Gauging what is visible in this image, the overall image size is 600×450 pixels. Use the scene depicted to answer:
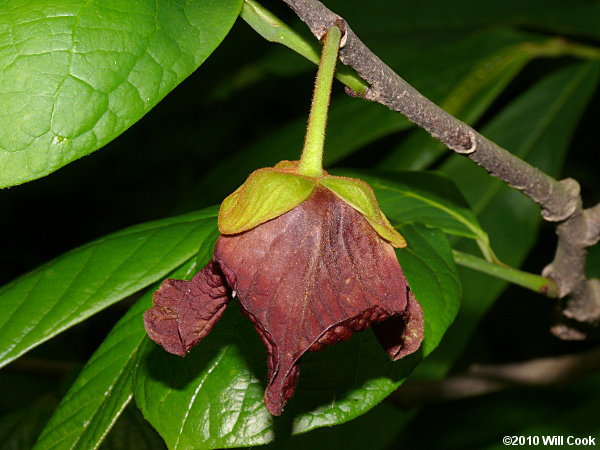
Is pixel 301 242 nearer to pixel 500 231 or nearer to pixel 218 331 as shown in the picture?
pixel 218 331

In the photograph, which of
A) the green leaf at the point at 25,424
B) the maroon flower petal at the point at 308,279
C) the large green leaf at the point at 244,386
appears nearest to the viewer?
the maroon flower petal at the point at 308,279

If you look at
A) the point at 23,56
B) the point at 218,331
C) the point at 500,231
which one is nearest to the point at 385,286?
the point at 218,331

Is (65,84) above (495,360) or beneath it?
above

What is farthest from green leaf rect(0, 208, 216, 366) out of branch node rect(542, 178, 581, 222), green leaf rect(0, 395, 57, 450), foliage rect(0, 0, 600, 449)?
green leaf rect(0, 395, 57, 450)

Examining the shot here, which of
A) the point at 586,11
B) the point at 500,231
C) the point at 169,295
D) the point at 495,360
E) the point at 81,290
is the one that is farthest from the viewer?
the point at 495,360

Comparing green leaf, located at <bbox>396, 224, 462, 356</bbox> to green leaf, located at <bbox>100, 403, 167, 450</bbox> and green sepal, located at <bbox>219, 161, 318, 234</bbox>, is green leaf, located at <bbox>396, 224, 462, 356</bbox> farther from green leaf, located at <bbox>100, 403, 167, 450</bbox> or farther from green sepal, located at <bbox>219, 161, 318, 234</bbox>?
green leaf, located at <bbox>100, 403, 167, 450</bbox>

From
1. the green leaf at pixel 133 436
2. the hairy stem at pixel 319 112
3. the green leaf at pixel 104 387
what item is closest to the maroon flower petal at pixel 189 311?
the hairy stem at pixel 319 112

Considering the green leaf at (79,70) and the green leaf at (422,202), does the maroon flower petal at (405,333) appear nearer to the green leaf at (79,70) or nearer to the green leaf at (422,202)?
the green leaf at (79,70)
